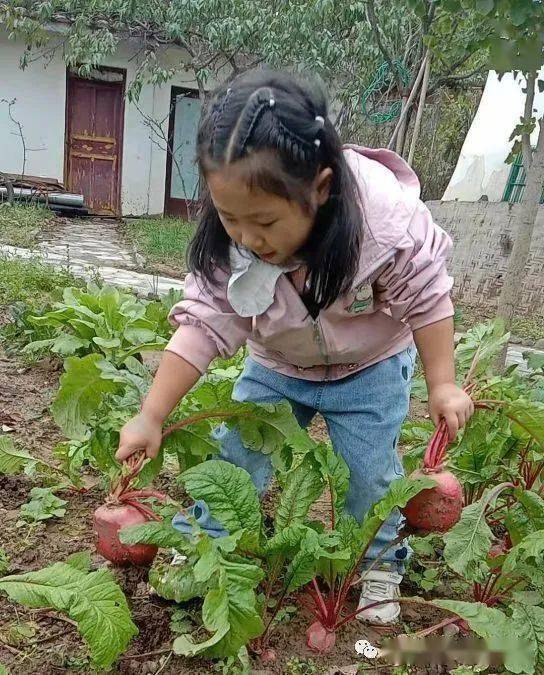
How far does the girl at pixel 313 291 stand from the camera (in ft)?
4.34

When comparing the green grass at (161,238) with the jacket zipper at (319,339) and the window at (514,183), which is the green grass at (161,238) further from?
the jacket zipper at (319,339)

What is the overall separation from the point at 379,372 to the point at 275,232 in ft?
1.96

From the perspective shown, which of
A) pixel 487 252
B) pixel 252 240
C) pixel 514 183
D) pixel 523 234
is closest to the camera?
pixel 252 240

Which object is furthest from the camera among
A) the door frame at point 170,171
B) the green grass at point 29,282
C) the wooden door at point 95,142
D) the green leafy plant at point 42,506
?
the door frame at point 170,171

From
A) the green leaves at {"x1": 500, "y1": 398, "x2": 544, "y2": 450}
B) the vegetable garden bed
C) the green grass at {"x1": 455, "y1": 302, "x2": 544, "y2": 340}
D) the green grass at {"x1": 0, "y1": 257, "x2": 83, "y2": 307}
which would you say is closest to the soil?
the vegetable garden bed

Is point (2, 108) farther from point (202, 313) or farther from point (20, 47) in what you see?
point (202, 313)

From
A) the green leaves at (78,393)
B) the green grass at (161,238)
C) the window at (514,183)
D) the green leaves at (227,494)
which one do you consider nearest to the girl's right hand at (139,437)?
the green leaves at (227,494)

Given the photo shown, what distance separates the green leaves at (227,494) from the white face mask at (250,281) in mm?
350

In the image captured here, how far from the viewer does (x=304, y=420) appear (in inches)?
78.3

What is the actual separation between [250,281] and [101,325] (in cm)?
173

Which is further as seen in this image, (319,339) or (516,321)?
(516,321)

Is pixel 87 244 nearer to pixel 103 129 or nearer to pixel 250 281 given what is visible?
pixel 103 129

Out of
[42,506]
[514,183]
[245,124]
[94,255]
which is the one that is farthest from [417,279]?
[94,255]

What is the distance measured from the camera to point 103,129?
1147 cm
